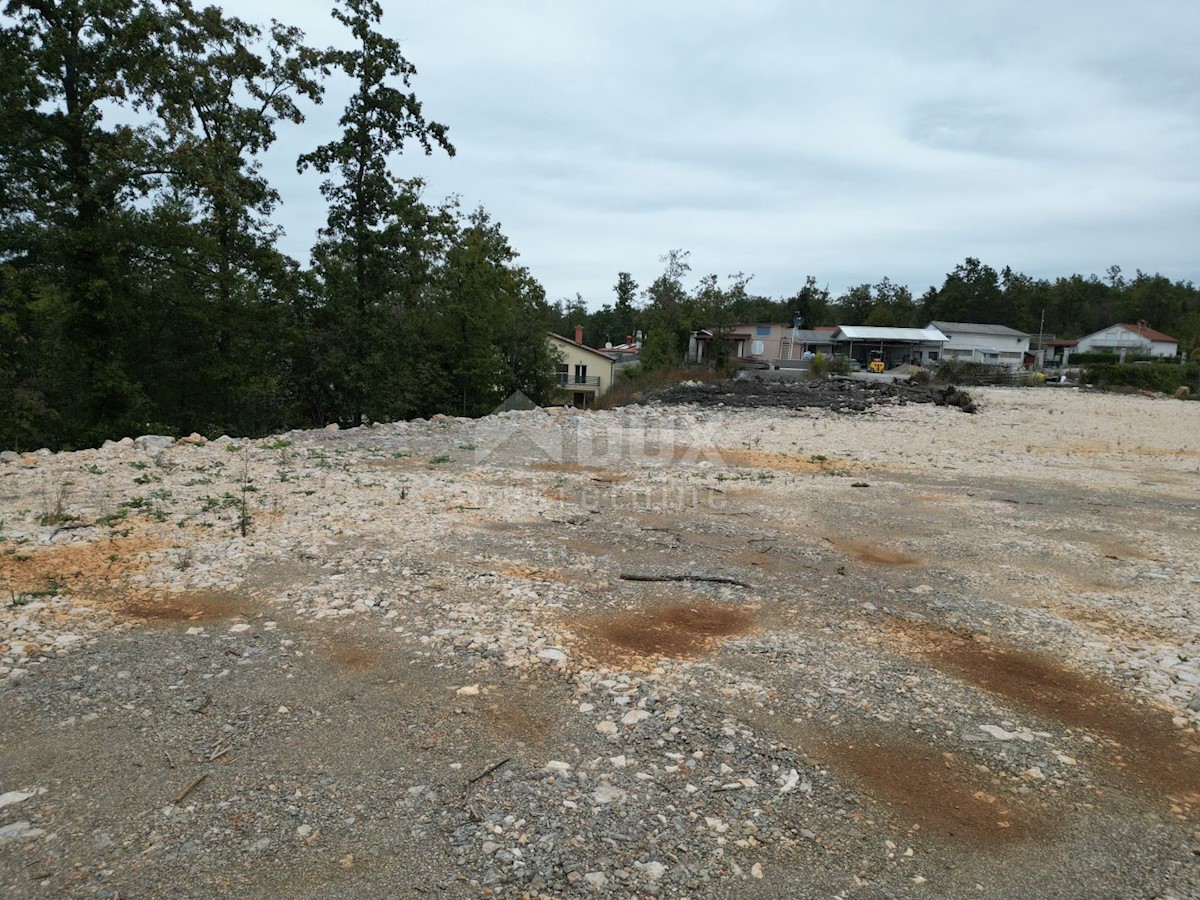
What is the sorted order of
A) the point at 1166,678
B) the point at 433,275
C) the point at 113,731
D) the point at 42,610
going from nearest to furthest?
the point at 113,731, the point at 1166,678, the point at 42,610, the point at 433,275

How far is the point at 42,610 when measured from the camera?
5.07m

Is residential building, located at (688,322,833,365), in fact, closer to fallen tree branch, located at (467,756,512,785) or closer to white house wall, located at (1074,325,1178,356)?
white house wall, located at (1074,325,1178,356)

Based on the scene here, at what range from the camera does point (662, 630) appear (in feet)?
17.1

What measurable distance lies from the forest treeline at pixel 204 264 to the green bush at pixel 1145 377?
106 feet

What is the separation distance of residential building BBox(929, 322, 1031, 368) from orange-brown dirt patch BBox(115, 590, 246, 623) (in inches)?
2724

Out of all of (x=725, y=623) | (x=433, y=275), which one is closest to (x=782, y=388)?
(x=433, y=275)

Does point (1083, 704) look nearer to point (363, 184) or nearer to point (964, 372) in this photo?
point (363, 184)

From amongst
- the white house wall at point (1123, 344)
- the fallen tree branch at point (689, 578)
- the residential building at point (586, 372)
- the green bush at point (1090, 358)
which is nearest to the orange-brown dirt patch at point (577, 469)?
the fallen tree branch at point (689, 578)

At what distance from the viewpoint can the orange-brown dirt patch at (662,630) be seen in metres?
4.82

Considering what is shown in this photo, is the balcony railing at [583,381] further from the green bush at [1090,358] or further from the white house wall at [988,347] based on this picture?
the green bush at [1090,358]

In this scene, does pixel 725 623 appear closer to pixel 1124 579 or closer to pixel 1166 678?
pixel 1166 678

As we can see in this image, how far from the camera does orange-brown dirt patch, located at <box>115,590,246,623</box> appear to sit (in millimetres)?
5141

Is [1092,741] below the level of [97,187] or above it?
below

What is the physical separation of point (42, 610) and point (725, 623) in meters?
4.89
